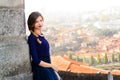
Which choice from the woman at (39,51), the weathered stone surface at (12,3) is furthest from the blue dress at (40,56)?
the weathered stone surface at (12,3)

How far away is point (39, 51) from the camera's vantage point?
305 centimetres

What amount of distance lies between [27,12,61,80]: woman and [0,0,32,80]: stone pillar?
69mm

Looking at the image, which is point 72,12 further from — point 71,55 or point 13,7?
point 13,7

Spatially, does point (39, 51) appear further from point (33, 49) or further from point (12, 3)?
point (12, 3)

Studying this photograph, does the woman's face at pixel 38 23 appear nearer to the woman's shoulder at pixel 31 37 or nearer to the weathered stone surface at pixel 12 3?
the woman's shoulder at pixel 31 37

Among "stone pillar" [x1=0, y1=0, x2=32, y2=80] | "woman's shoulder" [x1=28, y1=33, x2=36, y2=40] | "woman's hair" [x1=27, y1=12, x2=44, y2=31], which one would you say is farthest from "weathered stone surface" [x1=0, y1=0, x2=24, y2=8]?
"woman's shoulder" [x1=28, y1=33, x2=36, y2=40]

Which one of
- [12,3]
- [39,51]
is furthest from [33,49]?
[12,3]

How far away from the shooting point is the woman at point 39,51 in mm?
3041

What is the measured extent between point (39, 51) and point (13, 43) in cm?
28

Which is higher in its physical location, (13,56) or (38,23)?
(38,23)

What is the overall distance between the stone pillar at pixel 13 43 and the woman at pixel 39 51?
69 millimetres

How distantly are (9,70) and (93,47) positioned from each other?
35.7 m

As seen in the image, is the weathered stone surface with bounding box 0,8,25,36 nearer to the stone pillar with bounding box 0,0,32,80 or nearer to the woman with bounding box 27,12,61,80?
the stone pillar with bounding box 0,0,32,80

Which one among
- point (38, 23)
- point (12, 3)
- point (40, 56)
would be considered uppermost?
point (12, 3)
